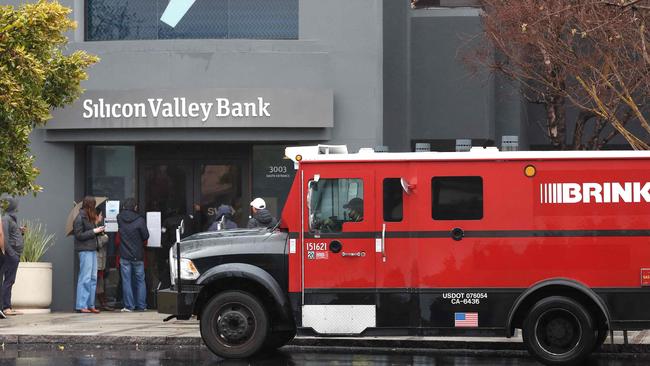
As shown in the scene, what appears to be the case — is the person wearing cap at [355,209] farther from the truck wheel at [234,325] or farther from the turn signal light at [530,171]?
the turn signal light at [530,171]

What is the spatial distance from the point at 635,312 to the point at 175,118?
8963mm

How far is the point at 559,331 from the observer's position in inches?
488

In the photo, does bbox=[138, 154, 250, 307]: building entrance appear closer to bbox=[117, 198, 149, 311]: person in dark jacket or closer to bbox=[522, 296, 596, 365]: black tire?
bbox=[117, 198, 149, 311]: person in dark jacket

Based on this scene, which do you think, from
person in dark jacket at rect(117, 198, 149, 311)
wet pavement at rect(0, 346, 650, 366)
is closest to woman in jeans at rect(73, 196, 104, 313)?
person in dark jacket at rect(117, 198, 149, 311)

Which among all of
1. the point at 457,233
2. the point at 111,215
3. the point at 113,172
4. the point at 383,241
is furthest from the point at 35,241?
the point at 457,233

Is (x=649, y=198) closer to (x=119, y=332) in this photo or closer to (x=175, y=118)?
(x=119, y=332)

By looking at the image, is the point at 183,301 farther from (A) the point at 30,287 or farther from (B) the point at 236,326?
(A) the point at 30,287

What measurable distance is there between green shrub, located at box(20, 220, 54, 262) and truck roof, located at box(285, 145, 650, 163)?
7599 mm

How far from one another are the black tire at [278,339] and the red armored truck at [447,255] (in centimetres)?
77

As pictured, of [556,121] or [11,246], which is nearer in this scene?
[11,246]

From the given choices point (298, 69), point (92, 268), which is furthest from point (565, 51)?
point (92, 268)

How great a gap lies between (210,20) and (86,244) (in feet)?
13.9

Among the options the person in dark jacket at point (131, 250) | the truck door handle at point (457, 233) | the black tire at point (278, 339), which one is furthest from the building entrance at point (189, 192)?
the truck door handle at point (457, 233)

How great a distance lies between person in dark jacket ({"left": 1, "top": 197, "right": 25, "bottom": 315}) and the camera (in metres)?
17.8
